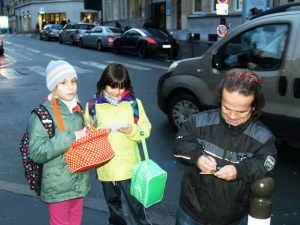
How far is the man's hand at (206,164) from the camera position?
181 cm

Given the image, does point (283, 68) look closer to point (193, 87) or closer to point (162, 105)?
point (193, 87)

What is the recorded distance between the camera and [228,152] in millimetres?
1962

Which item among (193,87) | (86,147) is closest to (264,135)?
(86,147)

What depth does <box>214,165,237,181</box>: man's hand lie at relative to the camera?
1781mm

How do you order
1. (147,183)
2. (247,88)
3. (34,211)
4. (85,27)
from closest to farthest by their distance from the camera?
(247,88), (147,183), (34,211), (85,27)

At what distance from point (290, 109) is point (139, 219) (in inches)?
96.4

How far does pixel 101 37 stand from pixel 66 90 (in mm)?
18823

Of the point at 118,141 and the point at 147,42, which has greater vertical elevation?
the point at 147,42

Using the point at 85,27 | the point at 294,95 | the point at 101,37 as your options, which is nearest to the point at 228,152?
the point at 294,95

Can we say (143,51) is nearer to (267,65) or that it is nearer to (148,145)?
(148,145)

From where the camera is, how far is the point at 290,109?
14.1ft

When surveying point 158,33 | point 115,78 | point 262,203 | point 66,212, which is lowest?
point 66,212

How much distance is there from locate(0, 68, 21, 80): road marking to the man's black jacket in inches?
446

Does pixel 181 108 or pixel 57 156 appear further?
pixel 181 108
